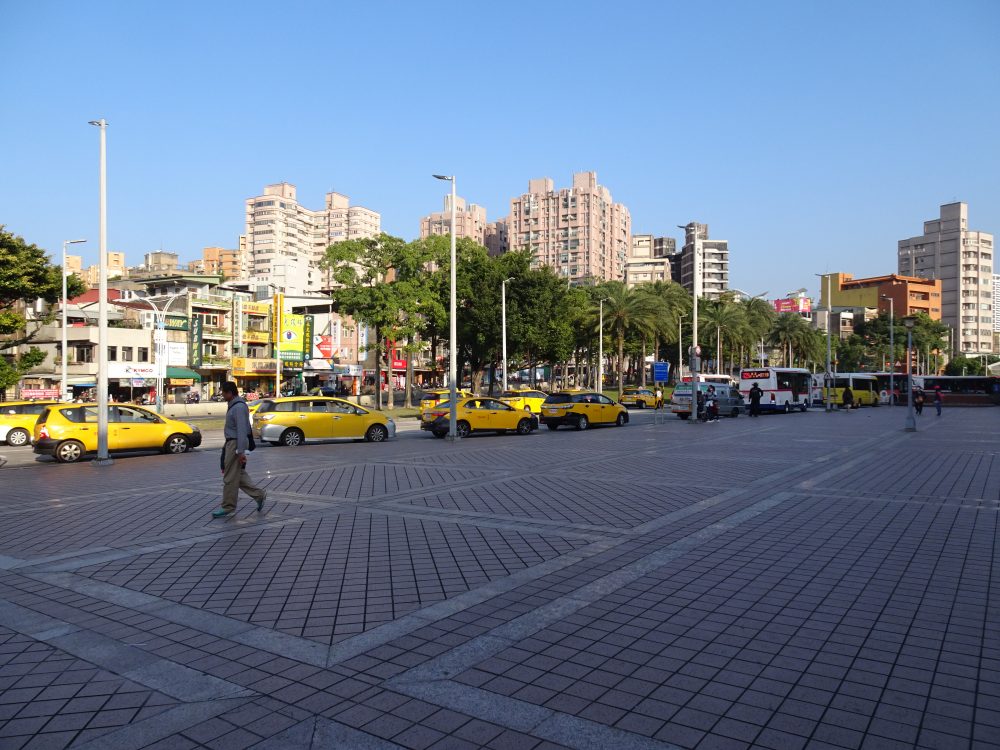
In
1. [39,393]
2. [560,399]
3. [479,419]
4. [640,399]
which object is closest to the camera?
[479,419]

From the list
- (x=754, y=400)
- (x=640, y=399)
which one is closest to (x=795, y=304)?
(x=640, y=399)

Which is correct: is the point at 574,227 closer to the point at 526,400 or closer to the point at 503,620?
the point at 526,400

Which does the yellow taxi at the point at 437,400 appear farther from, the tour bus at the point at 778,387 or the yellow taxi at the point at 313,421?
the tour bus at the point at 778,387

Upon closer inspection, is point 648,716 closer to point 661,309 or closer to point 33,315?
point 33,315

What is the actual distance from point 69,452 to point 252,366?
45.8 meters

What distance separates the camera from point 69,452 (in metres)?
18.7

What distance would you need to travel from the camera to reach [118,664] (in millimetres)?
4887

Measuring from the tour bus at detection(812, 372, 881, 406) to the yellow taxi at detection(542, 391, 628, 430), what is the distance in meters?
36.5

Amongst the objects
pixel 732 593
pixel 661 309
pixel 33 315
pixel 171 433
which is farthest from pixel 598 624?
pixel 661 309

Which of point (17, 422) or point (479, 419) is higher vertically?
point (479, 419)

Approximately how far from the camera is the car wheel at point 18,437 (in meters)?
25.0

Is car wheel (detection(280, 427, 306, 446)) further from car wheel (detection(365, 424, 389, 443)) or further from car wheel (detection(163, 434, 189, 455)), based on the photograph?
car wheel (detection(163, 434, 189, 455))

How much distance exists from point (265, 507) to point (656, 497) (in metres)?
6.02

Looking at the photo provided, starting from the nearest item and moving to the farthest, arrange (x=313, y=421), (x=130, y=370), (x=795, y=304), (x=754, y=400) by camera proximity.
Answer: (x=313, y=421) < (x=754, y=400) < (x=130, y=370) < (x=795, y=304)
